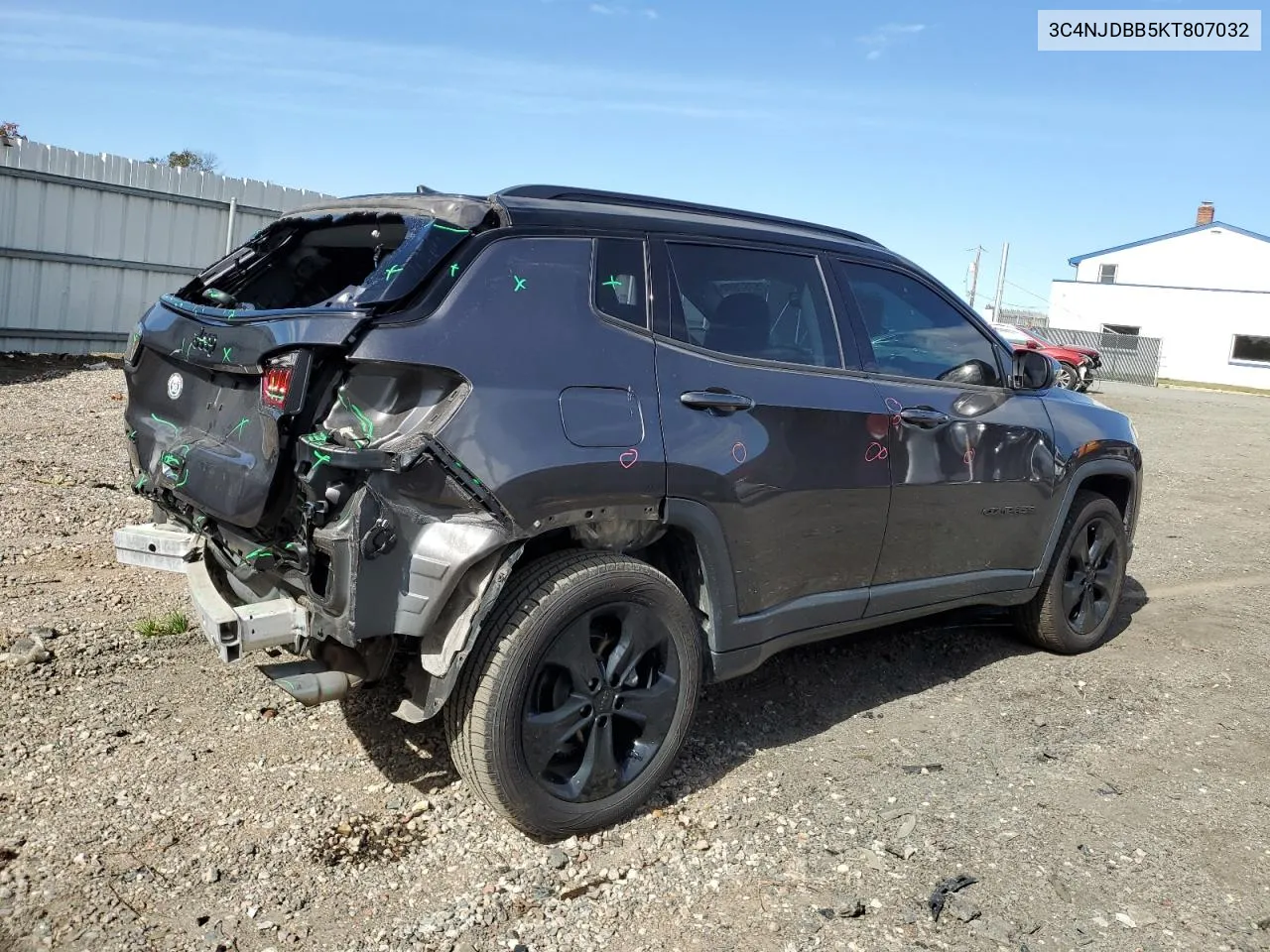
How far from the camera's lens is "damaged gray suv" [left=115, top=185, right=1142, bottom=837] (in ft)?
9.87

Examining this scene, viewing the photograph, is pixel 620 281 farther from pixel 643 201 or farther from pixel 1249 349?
pixel 1249 349

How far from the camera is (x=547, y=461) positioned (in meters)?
3.14

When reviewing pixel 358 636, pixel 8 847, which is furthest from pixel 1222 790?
pixel 8 847

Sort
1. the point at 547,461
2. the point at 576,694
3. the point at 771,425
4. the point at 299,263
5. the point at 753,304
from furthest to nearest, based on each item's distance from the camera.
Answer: the point at 299,263, the point at 753,304, the point at 771,425, the point at 576,694, the point at 547,461

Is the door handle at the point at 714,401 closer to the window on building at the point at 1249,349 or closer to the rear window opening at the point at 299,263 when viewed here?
the rear window opening at the point at 299,263

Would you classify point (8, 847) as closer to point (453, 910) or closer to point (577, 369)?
point (453, 910)

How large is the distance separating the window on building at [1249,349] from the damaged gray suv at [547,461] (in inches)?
1541

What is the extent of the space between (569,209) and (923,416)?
1.73 metres

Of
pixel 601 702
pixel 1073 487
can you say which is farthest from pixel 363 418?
pixel 1073 487

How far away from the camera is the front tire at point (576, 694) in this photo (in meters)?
3.16

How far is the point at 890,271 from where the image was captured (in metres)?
4.56

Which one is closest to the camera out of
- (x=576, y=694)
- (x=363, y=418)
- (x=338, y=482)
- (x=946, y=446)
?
(x=338, y=482)

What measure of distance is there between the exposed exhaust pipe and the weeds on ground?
5.61 ft

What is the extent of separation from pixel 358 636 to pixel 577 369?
3.36 ft
